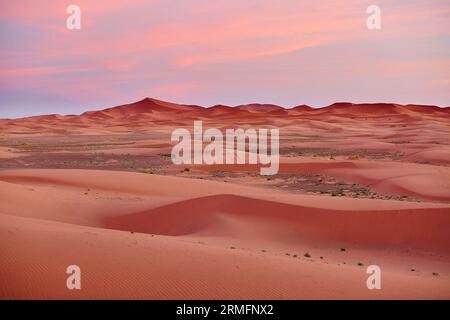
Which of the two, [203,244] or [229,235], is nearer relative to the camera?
[203,244]

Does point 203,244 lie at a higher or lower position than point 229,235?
higher

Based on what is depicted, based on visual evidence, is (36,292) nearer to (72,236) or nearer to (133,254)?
(133,254)

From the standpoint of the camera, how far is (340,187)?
24.6 metres

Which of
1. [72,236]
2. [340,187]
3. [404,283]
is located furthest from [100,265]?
[340,187]

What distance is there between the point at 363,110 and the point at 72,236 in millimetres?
175721

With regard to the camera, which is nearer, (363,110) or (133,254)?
(133,254)

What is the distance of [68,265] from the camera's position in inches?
299

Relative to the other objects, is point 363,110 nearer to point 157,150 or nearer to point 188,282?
point 157,150

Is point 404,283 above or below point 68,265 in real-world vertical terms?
below
